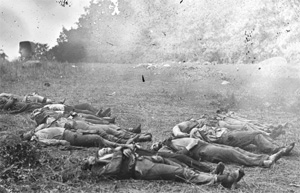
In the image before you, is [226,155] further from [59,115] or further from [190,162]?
[59,115]

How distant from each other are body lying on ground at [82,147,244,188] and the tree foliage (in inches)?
501

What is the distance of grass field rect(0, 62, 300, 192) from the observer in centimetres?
414

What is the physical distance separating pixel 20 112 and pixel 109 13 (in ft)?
54.0

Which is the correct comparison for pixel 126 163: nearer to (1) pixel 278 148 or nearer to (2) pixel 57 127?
(2) pixel 57 127

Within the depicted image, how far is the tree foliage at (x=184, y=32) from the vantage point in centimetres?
1769

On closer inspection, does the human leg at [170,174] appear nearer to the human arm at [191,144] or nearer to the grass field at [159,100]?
the grass field at [159,100]

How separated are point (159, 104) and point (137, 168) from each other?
6.10 metres

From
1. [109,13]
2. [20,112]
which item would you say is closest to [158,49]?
[109,13]

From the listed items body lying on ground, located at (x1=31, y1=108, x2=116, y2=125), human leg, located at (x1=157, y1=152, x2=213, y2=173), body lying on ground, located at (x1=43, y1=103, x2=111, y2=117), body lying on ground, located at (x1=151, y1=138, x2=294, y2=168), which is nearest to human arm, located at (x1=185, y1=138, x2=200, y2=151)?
body lying on ground, located at (x1=151, y1=138, x2=294, y2=168)

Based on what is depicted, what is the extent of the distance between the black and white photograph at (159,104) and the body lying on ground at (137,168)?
12 mm

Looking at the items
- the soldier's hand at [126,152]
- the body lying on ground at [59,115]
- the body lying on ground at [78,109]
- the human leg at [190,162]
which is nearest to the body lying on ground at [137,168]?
the soldier's hand at [126,152]

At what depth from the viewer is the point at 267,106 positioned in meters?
10.0

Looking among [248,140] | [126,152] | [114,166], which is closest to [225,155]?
[248,140]

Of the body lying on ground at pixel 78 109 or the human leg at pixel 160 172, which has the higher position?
the body lying on ground at pixel 78 109
